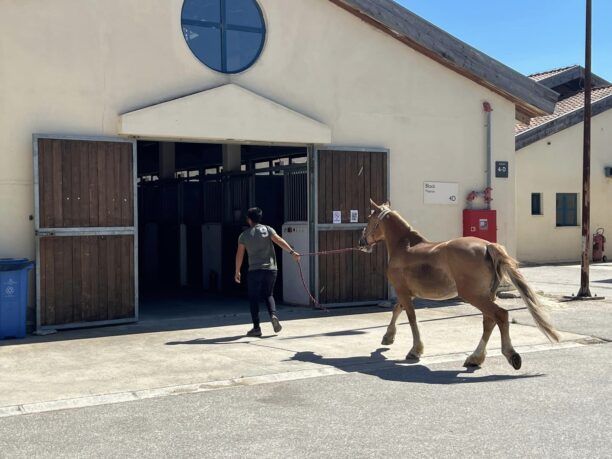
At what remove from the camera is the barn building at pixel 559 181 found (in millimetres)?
23406

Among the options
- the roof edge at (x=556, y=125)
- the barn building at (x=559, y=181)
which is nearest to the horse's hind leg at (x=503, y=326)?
the barn building at (x=559, y=181)

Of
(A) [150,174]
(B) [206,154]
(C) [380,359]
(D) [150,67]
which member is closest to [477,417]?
(C) [380,359]

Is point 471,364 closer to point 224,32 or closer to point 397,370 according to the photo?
point 397,370

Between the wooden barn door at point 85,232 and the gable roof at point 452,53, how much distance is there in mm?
4944

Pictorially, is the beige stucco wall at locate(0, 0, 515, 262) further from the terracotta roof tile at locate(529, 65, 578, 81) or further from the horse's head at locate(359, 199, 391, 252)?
the terracotta roof tile at locate(529, 65, 578, 81)

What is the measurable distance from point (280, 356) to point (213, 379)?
1.33m

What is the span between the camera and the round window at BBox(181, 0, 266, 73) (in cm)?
1148

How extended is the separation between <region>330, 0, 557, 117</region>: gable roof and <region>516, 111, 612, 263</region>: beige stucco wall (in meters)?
8.85

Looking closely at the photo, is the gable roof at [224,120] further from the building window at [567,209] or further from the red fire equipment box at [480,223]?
the building window at [567,209]

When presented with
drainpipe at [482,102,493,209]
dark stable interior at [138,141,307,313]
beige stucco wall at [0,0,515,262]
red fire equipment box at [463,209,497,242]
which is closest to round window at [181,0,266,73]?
beige stucco wall at [0,0,515,262]

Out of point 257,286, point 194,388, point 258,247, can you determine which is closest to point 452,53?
point 258,247

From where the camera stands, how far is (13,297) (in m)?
9.69

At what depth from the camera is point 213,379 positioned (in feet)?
24.5

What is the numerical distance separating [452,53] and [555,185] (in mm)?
11988
